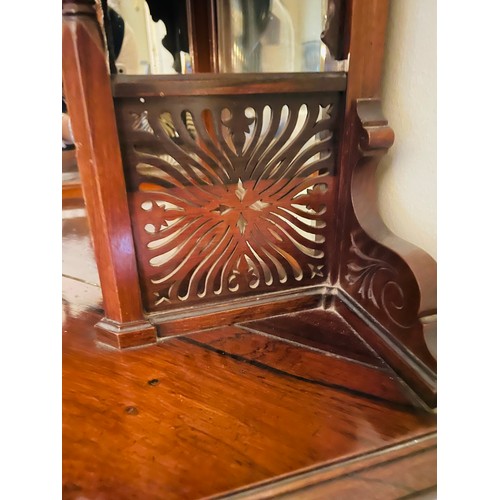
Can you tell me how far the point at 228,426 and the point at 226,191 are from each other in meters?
0.25

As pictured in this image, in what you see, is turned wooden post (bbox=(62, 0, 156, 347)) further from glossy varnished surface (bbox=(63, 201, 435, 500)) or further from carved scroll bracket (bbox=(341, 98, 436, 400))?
carved scroll bracket (bbox=(341, 98, 436, 400))

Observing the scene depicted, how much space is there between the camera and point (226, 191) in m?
0.48

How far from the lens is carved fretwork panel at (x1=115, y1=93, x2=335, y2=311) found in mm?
447

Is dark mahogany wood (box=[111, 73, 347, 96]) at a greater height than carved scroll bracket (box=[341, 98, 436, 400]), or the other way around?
dark mahogany wood (box=[111, 73, 347, 96])

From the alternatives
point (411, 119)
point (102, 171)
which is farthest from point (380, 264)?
point (102, 171)

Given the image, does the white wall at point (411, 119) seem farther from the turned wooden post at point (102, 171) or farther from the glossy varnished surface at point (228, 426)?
the turned wooden post at point (102, 171)

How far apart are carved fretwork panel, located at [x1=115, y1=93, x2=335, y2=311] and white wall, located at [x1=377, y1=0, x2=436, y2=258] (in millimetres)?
74

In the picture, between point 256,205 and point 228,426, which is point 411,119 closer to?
point 256,205

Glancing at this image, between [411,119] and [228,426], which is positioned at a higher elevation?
[411,119]

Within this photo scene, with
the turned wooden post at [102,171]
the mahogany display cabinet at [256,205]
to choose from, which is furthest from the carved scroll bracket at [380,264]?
the turned wooden post at [102,171]

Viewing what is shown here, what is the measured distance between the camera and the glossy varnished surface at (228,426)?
0.34 meters

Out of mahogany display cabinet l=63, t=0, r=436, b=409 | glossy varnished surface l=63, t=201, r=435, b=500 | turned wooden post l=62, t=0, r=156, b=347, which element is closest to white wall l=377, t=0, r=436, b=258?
mahogany display cabinet l=63, t=0, r=436, b=409
